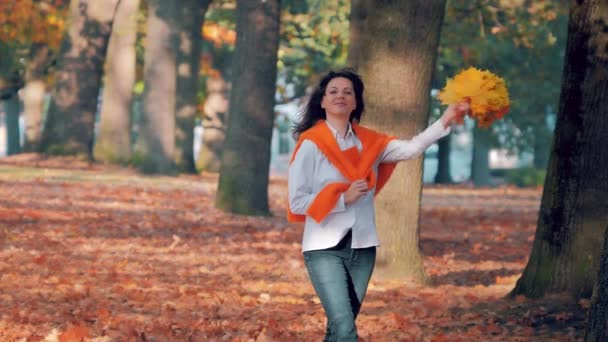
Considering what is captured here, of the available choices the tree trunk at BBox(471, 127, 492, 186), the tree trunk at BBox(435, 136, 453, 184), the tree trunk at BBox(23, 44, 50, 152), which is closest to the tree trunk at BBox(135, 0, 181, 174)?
the tree trunk at BBox(23, 44, 50, 152)

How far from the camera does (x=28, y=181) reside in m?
23.9

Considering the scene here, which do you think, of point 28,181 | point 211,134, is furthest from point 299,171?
point 211,134

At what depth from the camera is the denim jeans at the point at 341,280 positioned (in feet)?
21.5

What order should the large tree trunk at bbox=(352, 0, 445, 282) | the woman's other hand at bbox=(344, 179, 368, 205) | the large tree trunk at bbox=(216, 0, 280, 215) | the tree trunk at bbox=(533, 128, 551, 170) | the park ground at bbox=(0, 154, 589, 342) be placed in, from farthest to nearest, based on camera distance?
the tree trunk at bbox=(533, 128, 551, 170) → the large tree trunk at bbox=(216, 0, 280, 215) → the large tree trunk at bbox=(352, 0, 445, 282) → the park ground at bbox=(0, 154, 589, 342) → the woman's other hand at bbox=(344, 179, 368, 205)

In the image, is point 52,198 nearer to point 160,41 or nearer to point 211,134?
point 160,41

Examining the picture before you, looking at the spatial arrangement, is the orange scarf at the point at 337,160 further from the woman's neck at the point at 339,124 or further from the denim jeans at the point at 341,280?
the denim jeans at the point at 341,280

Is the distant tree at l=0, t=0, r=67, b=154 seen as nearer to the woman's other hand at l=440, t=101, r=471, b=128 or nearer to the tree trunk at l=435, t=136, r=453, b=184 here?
the tree trunk at l=435, t=136, r=453, b=184

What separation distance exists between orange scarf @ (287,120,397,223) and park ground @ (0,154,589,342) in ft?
9.02

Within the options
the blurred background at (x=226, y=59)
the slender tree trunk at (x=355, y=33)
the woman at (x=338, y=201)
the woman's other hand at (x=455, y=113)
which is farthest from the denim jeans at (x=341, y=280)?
the blurred background at (x=226, y=59)

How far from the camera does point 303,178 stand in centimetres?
667

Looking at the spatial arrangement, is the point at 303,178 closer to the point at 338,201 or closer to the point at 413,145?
the point at 338,201

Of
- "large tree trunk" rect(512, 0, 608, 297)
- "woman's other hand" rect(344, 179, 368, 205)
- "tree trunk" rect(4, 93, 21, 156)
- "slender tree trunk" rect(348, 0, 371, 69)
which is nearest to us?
"woman's other hand" rect(344, 179, 368, 205)

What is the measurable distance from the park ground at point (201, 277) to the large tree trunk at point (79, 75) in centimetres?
615

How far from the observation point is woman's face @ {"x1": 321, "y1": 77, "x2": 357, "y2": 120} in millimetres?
6801
